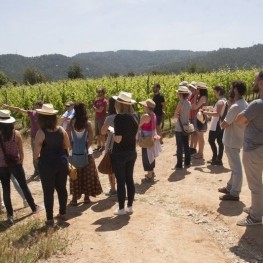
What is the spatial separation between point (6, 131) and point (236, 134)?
3.30 m

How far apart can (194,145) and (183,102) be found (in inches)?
74.4

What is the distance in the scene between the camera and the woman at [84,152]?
5.73 metres

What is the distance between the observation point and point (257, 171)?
4.72 meters

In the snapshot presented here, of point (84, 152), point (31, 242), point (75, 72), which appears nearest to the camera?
point (31, 242)

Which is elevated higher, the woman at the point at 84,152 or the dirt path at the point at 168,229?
the woman at the point at 84,152

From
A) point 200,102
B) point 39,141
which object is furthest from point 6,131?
point 200,102

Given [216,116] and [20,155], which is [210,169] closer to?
[216,116]

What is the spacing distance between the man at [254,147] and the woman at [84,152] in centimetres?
225

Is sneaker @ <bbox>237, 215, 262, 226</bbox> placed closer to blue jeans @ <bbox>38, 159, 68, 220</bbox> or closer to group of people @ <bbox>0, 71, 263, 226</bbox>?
group of people @ <bbox>0, 71, 263, 226</bbox>

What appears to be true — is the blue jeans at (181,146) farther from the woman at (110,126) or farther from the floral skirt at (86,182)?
the floral skirt at (86,182)

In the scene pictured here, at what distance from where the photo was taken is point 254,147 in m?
4.60

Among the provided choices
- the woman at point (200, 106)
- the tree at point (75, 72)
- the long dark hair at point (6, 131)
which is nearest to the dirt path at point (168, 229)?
the long dark hair at point (6, 131)

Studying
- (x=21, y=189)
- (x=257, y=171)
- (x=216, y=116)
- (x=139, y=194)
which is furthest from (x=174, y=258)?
(x=216, y=116)

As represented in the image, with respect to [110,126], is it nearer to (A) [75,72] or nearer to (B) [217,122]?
(B) [217,122]
